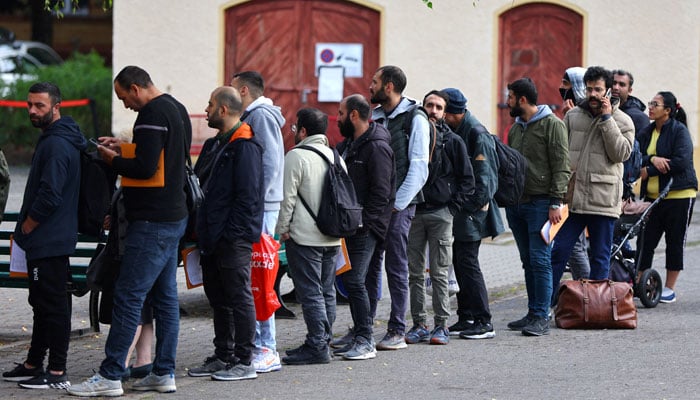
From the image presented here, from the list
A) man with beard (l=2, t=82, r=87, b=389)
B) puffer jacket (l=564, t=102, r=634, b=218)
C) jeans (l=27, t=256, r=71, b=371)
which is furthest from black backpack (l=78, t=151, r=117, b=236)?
Answer: puffer jacket (l=564, t=102, r=634, b=218)

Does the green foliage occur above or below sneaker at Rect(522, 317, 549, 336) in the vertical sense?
above

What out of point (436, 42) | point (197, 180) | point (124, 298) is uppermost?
point (436, 42)

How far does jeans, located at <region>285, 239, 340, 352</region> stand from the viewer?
26.3 feet

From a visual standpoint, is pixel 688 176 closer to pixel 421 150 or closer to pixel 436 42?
pixel 421 150

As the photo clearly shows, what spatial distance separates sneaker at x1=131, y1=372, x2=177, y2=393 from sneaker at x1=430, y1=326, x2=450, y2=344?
2.22 meters

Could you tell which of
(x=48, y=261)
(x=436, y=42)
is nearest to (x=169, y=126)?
A: (x=48, y=261)

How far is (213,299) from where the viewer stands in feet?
25.6

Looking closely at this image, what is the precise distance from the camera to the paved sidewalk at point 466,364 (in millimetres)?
7367

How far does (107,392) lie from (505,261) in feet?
22.6

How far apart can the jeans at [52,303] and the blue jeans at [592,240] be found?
3.92 meters

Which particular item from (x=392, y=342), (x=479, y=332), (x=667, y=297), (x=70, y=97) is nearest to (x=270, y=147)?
(x=392, y=342)

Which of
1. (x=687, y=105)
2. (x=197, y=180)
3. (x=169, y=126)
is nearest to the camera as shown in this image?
(x=169, y=126)

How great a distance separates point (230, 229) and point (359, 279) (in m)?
1.26

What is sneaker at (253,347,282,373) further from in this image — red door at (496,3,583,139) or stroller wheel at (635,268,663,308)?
red door at (496,3,583,139)
